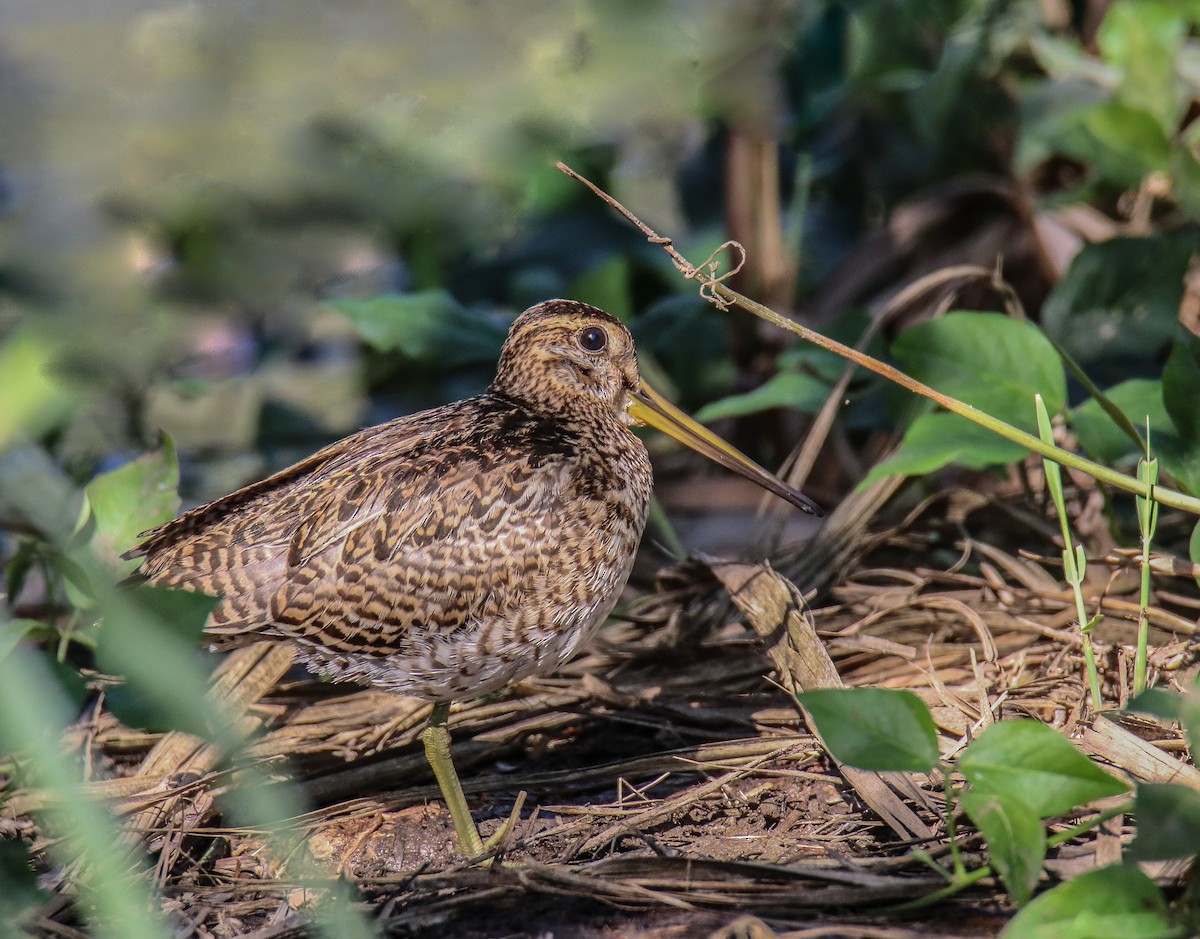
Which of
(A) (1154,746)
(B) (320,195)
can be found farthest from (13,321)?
(A) (1154,746)

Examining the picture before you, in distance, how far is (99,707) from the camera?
10.8 ft

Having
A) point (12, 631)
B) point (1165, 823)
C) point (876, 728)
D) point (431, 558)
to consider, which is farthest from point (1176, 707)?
point (12, 631)

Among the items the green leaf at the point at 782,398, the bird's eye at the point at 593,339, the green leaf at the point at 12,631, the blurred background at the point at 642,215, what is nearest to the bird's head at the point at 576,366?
the bird's eye at the point at 593,339

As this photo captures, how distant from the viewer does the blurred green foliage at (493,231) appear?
9.55 feet

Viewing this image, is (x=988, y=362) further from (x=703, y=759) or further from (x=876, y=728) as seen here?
(x=876, y=728)

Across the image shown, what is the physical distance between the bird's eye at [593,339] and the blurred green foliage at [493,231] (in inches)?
14.8

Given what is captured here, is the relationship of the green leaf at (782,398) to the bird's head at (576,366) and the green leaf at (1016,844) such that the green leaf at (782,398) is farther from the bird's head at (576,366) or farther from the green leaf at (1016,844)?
the green leaf at (1016,844)

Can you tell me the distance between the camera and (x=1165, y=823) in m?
1.81

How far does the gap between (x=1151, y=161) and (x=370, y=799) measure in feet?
8.63

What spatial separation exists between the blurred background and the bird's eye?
53cm

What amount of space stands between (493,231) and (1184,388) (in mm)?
3491

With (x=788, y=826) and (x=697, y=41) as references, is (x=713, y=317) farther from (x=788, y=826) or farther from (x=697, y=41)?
(x=788, y=826)

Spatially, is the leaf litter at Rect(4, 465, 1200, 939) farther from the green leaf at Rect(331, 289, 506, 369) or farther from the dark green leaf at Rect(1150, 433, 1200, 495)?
the green leaf at Rect(331, 289, 506, 369)

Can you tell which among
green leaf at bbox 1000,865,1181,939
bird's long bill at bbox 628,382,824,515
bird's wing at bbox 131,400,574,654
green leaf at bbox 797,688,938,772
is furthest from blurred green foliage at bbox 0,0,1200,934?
green leaf at bbox 1000,865,1181,939
